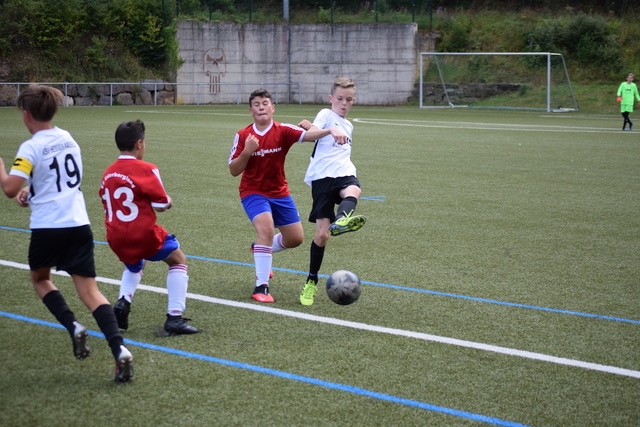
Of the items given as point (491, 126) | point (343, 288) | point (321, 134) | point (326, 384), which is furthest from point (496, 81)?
point (326, 384)

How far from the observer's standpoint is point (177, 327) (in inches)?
221

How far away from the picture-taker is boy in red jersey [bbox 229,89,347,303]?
6.69 m

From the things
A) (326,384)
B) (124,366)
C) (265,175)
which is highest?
(265,175)

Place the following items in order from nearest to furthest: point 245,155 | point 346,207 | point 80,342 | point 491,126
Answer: point 80,342
point 245,155
point 346,207
point 491,126

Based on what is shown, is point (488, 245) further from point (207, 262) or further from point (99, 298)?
point (99, 298)

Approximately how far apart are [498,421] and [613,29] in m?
42.3

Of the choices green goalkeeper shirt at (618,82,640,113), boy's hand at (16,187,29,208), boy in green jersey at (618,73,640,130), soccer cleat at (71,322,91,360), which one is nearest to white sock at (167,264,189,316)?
soccer cleat at (71,322,91,360)

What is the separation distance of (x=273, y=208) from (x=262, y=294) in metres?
0.78

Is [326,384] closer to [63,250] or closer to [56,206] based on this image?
[63,250]

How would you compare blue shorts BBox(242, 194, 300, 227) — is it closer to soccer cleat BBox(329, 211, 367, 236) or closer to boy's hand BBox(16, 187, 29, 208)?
soccer cleat BBox(329, 211, 367, 236)

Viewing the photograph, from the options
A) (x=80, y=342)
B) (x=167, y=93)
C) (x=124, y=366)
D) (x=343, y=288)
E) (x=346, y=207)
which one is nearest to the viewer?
(x=124, y=366)

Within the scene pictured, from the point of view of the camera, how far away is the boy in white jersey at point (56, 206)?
4.71 metres

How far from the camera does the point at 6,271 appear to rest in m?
7.36

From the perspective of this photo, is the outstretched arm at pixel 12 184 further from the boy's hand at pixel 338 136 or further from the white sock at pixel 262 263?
the boy's hand at pixel 338 136
